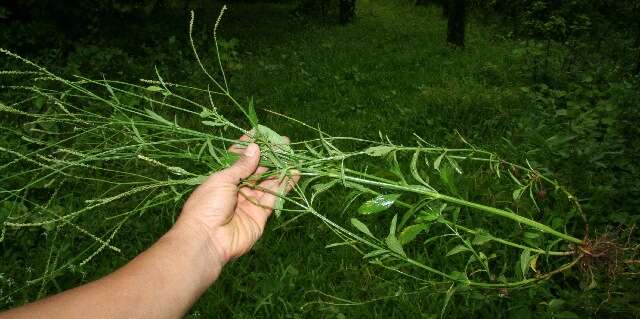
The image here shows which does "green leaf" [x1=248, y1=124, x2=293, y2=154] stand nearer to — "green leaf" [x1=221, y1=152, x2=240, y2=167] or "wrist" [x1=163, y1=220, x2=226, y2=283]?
"green leaf" [x1=221, y1=152, x2=240, y2=167]

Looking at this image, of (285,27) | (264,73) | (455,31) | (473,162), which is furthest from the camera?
(285,27)

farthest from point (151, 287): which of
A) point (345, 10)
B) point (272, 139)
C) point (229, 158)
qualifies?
point (345, 10)

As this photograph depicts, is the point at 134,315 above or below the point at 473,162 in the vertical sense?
above

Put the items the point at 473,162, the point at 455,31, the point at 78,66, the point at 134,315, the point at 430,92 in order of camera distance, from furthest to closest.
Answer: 1. the point at 455,31
2. the point at 78,66
3. the point at 430,92
4. the point at 473,162
5. the point at 134,315

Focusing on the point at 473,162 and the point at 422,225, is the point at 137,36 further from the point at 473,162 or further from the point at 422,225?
the point at 422,225

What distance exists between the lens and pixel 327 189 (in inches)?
127

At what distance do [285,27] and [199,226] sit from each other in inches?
405

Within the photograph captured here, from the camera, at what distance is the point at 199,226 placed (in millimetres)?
1548

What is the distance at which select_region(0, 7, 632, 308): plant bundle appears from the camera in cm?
131

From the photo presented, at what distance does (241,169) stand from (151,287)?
475mm

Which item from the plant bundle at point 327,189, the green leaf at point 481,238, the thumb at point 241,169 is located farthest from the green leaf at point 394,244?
the thumb at point 241,169

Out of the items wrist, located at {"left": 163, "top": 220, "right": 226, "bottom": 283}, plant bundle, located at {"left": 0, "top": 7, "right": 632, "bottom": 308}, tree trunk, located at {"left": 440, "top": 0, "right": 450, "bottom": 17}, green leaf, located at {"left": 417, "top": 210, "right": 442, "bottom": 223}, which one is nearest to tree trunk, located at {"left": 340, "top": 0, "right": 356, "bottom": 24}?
tree trunk, located at {"left": 440, "top": 0, "right": 450, "bottom": 17}

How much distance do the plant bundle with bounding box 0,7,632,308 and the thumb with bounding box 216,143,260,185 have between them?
0.14 ft

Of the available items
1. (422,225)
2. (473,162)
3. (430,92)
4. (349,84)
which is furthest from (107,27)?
(422,225)
